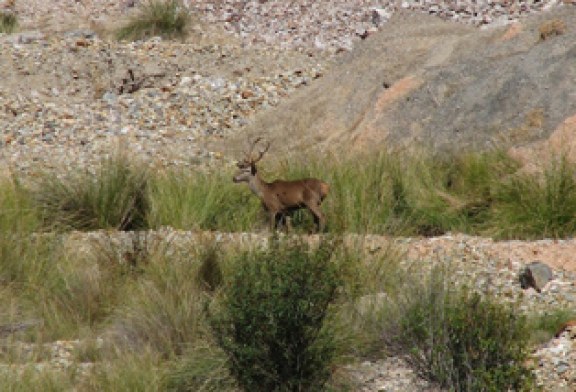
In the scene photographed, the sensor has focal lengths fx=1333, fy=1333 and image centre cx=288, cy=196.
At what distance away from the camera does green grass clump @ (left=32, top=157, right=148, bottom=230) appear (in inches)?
442

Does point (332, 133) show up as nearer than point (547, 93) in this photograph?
No

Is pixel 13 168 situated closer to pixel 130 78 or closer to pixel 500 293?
pixel 130 78

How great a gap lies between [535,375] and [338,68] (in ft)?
27.4

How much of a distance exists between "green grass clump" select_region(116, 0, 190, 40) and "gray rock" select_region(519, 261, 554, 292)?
1100 cm

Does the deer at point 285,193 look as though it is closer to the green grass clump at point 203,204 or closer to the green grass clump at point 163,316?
the green grass clump at point 203,204

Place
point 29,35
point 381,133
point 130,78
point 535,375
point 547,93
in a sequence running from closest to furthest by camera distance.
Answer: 1. point 535,375
2. point 547,93
3. point 381,133
4. point 130,78
5. point 29,35

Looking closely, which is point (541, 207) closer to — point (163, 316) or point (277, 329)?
point (163, 316)

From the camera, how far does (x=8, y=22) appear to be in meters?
20.0

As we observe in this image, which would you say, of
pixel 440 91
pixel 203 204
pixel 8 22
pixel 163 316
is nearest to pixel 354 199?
pixel 203 204

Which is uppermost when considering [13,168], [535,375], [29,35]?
[29,35]

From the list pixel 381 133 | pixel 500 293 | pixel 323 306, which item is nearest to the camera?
pixel 323 306

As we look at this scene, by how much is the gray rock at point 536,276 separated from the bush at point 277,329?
1.81m

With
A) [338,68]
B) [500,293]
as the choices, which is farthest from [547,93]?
[500,293]

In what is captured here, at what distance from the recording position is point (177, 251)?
9.49m
